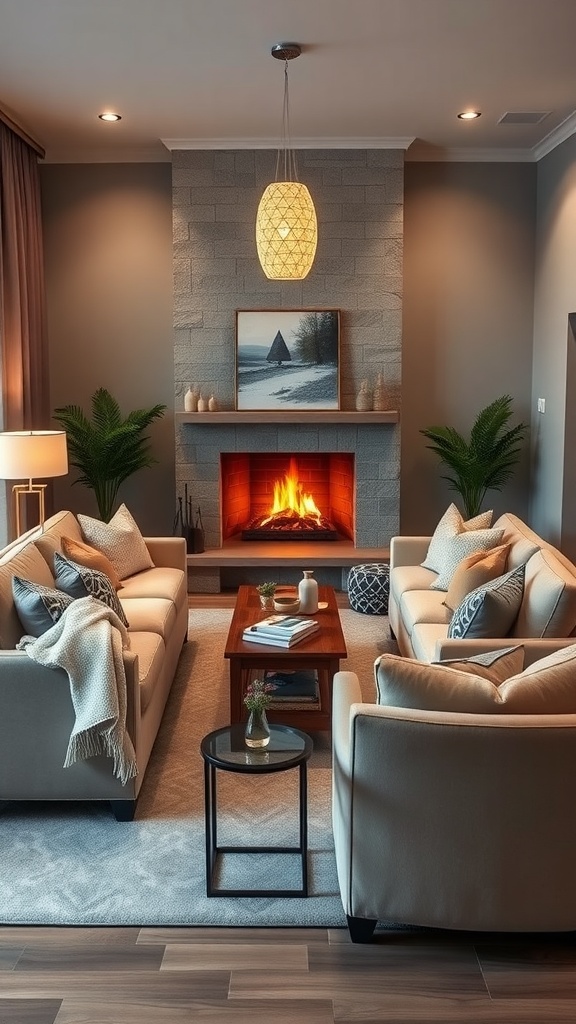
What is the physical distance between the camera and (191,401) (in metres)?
6.39

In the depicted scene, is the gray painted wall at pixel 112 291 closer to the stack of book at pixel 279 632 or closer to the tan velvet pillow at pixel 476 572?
the stack of book at pixel 279 632

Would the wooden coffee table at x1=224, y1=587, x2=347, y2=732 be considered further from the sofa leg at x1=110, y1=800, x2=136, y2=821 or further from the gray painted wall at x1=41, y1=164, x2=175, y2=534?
the gray painted wall at x1=41, y1=164, x2=175, y2=534

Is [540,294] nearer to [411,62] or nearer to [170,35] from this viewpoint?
[411,62]

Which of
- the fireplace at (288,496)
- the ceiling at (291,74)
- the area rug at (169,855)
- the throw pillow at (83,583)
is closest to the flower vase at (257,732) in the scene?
the area rug at (169,855)

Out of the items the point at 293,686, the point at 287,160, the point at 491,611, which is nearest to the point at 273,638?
the point at 293,686

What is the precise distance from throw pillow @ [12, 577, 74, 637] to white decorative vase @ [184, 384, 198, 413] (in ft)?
9.79

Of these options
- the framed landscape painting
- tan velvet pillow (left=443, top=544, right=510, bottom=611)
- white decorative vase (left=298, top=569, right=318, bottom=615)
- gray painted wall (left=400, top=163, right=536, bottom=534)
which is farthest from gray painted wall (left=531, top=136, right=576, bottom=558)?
white decorative vase (left=298, top=569, right=318, bottom=615)

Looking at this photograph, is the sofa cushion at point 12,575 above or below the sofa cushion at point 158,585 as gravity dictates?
above

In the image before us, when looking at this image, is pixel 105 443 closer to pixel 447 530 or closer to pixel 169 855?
pixel 447 530

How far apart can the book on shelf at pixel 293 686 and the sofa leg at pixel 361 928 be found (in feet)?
4.93

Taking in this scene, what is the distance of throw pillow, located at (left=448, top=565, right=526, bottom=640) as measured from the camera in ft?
12.0

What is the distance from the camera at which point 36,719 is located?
128 inches

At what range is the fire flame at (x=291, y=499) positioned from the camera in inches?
277

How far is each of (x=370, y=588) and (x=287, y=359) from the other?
165 cm
